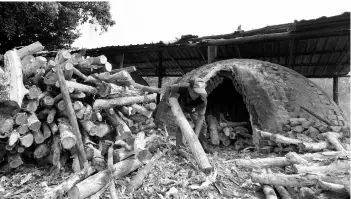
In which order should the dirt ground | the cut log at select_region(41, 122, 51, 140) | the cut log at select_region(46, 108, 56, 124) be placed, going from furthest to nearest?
the cut log at select_region(46, 108, 56, 124) < the cut log at select_region(41, 122, 51, 140) < the dirt ground

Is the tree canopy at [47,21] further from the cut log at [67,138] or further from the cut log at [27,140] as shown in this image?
the cut log at [67,138]

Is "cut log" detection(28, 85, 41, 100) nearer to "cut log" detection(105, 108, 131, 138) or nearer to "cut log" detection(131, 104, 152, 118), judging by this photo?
"cut log" detection(105, 108, 131, 138)

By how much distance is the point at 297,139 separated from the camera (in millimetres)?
4977

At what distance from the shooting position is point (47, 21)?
1071 cm

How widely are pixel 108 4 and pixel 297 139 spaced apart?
1135 centimetres

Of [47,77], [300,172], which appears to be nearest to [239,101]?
[300,172]

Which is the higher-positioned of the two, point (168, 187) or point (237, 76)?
point (237, 76)

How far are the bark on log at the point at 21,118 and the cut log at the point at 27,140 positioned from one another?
0.21 meters

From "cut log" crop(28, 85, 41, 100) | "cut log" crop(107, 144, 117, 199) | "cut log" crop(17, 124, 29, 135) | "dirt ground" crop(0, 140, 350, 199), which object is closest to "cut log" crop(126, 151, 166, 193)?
"dirt ground" crop(0, 140, 350, 199)

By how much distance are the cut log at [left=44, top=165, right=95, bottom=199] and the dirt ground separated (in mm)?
247

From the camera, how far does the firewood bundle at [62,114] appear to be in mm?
3539

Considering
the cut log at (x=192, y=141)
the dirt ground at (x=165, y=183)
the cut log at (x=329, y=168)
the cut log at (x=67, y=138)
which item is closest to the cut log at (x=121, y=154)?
the dirt ground at (x=165, y=183)

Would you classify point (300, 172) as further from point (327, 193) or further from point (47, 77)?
point (47, 77)

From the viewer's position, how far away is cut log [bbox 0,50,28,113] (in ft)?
11.3
